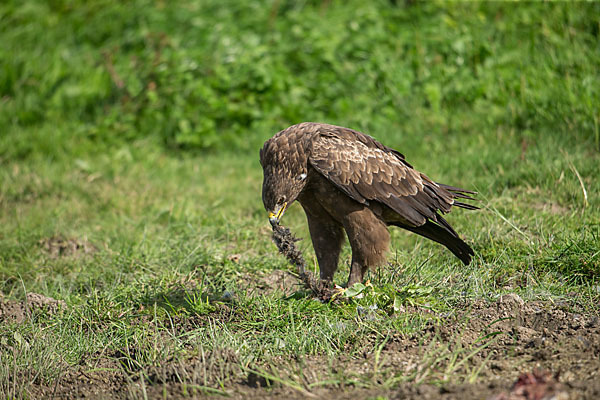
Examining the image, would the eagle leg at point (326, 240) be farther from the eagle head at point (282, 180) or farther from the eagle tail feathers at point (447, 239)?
the eagle tail feathers at point (447, 239)

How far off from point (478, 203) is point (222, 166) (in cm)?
327

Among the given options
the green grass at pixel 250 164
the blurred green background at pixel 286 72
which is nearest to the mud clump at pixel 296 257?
the green grass at pixel 250 164

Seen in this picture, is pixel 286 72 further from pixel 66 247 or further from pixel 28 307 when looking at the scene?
pixel 28 307

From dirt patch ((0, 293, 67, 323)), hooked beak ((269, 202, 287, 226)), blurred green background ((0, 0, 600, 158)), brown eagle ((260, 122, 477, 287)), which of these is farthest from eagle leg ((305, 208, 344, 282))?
blurred green background ((0, 0, 600, 158))

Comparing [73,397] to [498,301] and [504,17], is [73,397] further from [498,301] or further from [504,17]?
[504,17]

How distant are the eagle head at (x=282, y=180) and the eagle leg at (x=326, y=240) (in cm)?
42

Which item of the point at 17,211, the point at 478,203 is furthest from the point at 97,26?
the point at 478,203

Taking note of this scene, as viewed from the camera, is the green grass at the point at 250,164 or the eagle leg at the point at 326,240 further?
the eagle leg at the point at 326,240

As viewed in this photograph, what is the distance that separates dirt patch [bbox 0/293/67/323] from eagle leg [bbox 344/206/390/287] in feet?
6.78

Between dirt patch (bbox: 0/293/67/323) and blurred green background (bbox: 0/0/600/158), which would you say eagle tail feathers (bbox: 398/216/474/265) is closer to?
dirt patch (bbox: 0/293/67/323)

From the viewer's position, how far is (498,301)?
3.92 metres

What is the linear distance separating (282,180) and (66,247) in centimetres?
258

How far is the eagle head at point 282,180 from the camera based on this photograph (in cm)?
404

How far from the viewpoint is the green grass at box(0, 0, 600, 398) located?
150 inches
